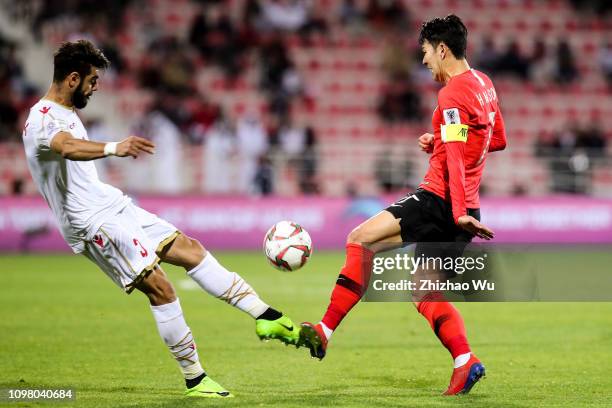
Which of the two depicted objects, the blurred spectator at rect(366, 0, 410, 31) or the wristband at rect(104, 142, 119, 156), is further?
the blurred spectator at rect(366, 0, 410, 31)

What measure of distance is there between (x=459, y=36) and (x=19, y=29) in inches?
786

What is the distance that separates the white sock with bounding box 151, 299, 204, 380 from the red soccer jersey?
1874mm

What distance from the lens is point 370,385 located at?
7484 millimetres

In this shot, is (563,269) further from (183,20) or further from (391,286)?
(183,20)

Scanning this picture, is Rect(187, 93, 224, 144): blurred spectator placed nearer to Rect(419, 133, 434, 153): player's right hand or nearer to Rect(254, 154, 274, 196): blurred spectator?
Rect(254, 154, 274, 196): blurred spectator

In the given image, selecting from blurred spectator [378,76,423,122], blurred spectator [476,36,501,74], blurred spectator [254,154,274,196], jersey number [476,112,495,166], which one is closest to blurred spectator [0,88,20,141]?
blurred spectator [254,154,274,196]

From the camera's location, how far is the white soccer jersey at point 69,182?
270 inches

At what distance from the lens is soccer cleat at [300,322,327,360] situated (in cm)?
685

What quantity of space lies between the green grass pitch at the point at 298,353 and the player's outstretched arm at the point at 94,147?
1557mm

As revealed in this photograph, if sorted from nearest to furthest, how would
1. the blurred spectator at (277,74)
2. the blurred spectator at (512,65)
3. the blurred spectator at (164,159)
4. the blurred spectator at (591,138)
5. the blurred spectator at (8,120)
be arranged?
the blurred spectator at (164,159)
the blurred spectator at (8,120)
the blurred spectator at (591,138)
the blurred spectator at (277,74)
the blurred spectator at (512,65)

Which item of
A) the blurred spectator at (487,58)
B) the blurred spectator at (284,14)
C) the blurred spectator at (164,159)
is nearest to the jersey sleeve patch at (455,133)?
the blurred spectator at (164,159)

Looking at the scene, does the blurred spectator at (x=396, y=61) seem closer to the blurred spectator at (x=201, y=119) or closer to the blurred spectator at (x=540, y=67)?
the blurred spectator at (x=540, y=67)

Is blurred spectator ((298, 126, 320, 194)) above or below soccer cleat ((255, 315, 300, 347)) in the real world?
below

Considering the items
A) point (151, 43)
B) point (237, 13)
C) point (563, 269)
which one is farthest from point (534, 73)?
point (563, 269)
